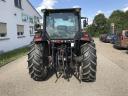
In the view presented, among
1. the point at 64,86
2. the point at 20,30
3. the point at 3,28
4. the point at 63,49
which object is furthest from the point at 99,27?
the point at 64,86

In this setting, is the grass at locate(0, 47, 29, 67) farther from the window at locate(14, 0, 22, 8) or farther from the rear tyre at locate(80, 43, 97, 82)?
the window at locate(14, 0, 22, 8)

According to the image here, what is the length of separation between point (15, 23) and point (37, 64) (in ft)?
54.2

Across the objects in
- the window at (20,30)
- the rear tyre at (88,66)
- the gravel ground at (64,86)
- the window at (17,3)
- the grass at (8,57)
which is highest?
the window at (17,3)

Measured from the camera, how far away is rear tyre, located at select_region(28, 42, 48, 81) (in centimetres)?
888

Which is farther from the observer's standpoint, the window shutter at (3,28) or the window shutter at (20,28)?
the window shutter at (20,28)

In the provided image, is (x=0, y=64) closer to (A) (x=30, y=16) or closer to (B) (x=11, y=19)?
(B) (x=11, y=19)

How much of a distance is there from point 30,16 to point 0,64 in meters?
20.2

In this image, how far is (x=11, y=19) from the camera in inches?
917

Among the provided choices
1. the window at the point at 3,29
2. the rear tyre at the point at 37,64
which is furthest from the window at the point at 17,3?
the rear tyre at the point at 37,64

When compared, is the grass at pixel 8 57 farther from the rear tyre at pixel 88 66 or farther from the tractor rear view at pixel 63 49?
the rear tyre at pixel 88 66

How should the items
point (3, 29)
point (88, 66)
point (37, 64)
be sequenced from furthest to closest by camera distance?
point (3, 29) < point (37, 64) < point (88, 66)

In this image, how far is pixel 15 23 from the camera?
2481 cm

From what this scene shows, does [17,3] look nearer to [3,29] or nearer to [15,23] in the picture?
[15,23]

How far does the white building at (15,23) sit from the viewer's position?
67.8 feet
